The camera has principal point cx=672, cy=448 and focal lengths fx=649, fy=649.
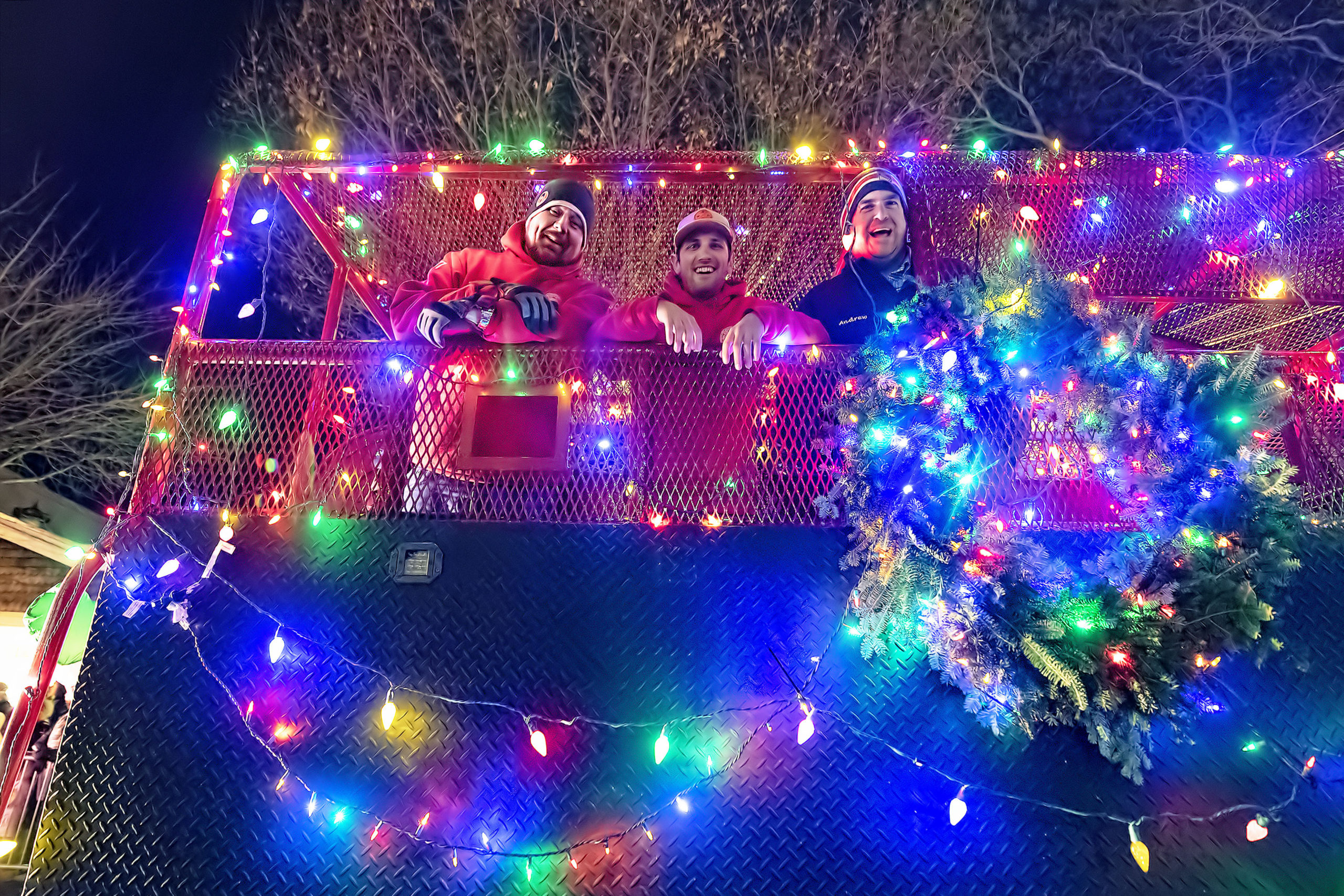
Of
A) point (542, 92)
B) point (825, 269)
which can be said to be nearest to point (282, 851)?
point (825, 269)

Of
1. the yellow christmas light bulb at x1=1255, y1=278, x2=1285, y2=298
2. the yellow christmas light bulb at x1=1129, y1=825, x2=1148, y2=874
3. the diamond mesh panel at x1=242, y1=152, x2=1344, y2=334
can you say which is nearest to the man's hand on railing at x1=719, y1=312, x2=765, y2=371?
the diamond mesh panel at x1=242, y1=152, x2=1344, y2=334

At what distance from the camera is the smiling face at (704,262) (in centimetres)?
324

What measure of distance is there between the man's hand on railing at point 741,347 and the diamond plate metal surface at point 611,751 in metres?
0.71

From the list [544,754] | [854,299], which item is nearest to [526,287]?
[854,299]

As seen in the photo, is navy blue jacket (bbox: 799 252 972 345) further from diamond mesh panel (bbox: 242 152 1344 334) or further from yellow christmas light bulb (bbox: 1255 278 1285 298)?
yellow christmas light bulb (bbox: 1255 278 1285 298)

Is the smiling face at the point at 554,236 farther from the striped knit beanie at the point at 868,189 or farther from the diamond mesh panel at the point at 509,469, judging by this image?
the striped knit beanie at the point at 868,189

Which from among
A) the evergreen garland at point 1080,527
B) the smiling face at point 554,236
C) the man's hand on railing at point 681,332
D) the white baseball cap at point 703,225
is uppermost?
the white baseball cap at point 703,225

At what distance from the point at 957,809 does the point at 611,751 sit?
1.15 metres

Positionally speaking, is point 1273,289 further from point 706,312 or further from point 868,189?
point 706,312

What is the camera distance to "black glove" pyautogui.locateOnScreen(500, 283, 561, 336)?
2.95 metres

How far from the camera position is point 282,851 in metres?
2.16

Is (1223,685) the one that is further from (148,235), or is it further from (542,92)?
(148,235)

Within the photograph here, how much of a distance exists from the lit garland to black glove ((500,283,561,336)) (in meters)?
1.55

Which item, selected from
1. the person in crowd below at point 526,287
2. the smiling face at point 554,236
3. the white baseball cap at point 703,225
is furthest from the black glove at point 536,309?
the white baseball cap at point 703,225
